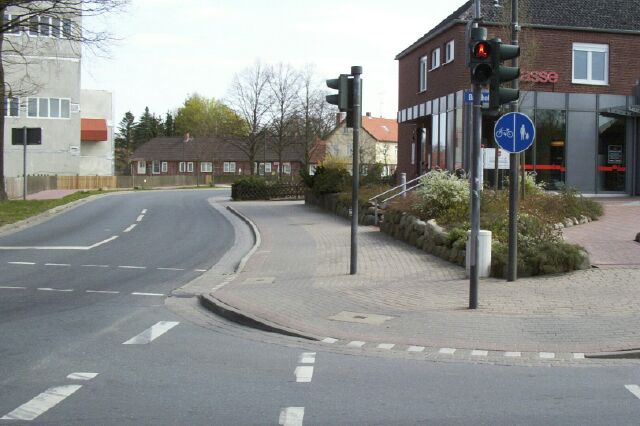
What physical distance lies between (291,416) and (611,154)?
91.3ft

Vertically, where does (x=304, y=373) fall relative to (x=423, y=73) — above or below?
below

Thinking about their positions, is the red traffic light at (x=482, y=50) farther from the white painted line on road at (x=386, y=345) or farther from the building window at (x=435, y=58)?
the building window at (x=435, y=58)

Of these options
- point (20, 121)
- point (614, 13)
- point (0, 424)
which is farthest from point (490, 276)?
point (20, 121)

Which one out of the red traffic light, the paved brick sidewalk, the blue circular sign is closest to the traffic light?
the red traffic light

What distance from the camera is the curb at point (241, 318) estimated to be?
9.12 m

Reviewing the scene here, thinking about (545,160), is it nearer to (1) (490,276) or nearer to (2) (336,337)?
(1) (490,276)

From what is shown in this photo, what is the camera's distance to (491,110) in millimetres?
10250

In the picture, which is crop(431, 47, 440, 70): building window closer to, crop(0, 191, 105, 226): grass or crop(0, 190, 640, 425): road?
crop(0, 191, 105, 226): grass

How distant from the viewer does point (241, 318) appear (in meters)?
9.93

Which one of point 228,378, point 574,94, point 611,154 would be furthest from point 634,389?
point 611,154

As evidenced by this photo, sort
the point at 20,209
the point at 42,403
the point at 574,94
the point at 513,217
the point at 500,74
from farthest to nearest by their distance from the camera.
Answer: the point at 574,94 < the point at 20,209 < the point at 513,217 < the point at 500,74 < the point at 42,403

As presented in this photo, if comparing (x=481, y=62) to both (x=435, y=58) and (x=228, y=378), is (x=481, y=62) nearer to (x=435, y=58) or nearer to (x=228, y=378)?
(x=228, y=378)

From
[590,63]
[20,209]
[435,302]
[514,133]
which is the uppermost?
[590,63]

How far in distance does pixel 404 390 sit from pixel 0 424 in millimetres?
3260
